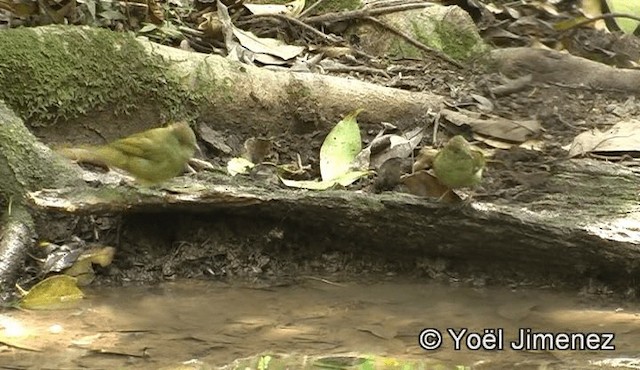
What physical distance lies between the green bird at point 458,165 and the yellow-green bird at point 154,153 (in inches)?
34.9

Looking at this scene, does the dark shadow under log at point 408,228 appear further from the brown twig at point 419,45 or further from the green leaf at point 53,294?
the brown twig at point 419,45

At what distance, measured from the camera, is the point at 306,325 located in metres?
2.89

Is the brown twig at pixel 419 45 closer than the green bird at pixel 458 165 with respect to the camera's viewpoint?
No

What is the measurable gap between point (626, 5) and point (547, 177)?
95.2 inches

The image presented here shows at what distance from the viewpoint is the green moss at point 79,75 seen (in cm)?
396

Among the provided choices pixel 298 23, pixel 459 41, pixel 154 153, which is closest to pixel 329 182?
pixel 154 153

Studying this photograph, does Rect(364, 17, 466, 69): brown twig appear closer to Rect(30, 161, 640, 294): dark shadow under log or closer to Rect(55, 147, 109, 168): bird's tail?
Rect(30, 161, 640, 294): dark shadow under log

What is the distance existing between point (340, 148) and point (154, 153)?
975 millimetres

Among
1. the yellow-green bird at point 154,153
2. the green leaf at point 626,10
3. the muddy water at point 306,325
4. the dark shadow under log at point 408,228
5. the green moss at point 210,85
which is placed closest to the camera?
the muddy water at point 306,325

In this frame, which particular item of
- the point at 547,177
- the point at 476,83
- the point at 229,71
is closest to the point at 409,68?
the point at 476,83

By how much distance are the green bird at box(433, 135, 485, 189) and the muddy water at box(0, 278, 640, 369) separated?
1.21ft

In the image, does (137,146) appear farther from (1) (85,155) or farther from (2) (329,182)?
(2) (329,182)

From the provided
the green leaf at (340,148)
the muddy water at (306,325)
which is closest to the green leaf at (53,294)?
the muddy water at (306,325)

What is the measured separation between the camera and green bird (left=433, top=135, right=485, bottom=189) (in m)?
3.17
